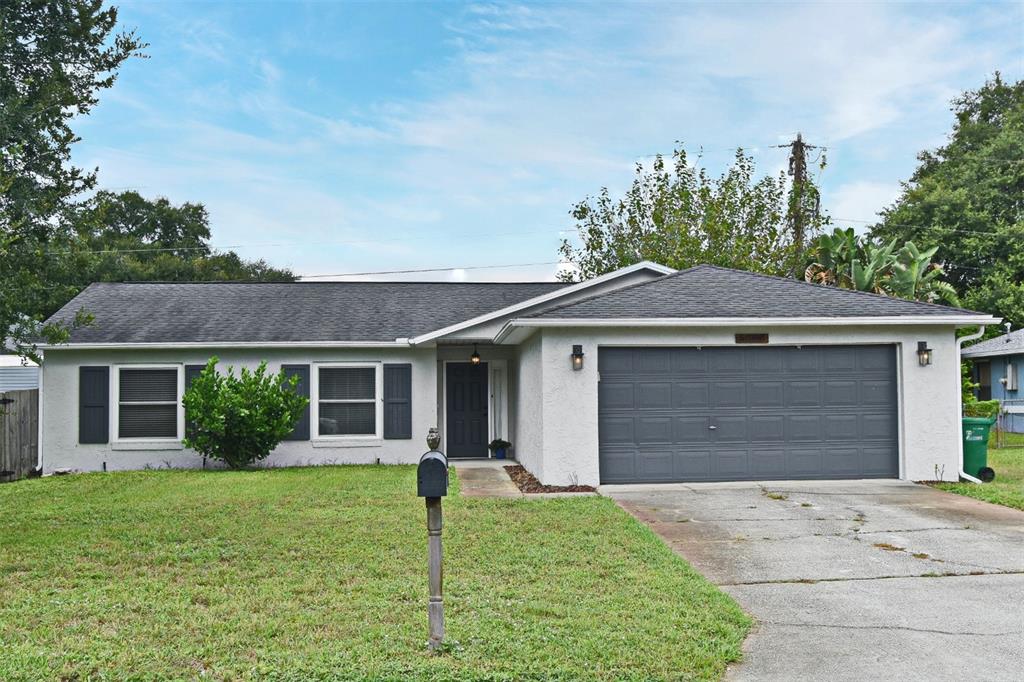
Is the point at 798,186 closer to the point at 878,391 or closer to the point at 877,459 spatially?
the point at 878,391

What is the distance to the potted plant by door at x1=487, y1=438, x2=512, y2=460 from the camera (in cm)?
1670

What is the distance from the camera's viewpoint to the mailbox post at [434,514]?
489 cm

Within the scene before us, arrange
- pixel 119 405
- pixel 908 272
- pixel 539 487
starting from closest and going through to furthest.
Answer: pixel 539 487 → pixel 119 405 → pixel 908 272

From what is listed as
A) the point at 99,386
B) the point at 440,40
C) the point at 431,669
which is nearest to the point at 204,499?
the point at 99,386

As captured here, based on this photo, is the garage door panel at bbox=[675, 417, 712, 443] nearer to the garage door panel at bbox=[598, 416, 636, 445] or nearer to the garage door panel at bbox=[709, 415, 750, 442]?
the garage door panel at bbox=[709, 415, 750, 442]

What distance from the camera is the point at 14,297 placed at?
9.11m

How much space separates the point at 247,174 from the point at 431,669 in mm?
23131

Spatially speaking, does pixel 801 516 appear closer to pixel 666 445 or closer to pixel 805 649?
pixel 666 445

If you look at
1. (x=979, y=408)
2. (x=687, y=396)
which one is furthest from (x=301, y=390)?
(x=979, y=408)

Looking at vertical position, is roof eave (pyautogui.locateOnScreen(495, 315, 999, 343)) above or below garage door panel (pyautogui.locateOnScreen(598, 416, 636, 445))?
above

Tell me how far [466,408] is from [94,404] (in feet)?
22.7

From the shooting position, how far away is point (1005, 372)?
2491 centimetres

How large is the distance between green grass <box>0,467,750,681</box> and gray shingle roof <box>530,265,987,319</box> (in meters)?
3.14

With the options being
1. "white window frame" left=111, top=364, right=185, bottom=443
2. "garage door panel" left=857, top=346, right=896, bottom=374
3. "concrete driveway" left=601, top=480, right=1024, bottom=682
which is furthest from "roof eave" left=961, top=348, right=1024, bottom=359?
"white window frame" left=111, top=364, right=185, bottom=443
